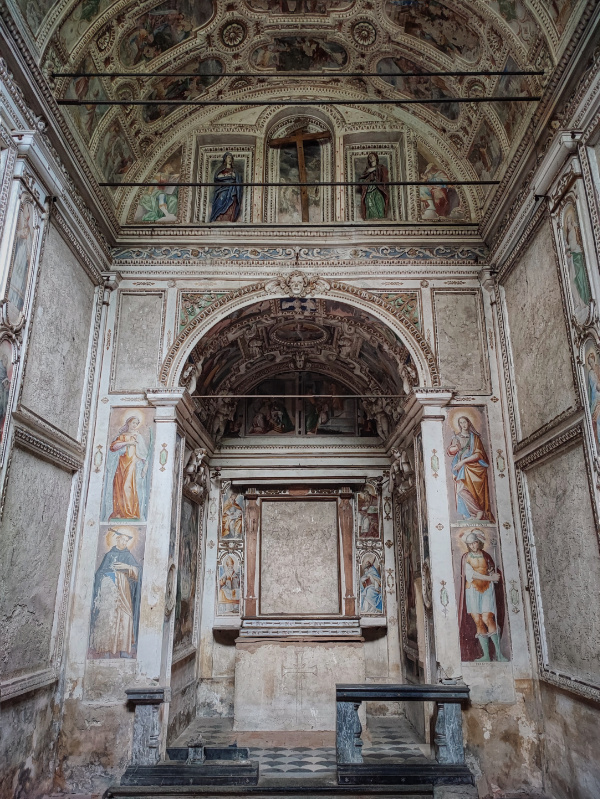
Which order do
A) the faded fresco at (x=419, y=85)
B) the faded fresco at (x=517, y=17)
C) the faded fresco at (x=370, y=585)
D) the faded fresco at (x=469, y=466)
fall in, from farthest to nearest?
the faded fresco at (x=370, y=585) → the faded fresco at (x=419, y=85) → the faded fresco at (x=469, y=466) → the faded fresco at (x=517, y=17)

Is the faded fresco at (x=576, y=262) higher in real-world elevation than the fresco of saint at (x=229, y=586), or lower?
higher

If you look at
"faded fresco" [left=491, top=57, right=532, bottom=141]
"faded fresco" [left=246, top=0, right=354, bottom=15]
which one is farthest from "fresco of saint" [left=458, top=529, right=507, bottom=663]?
"faded fresco" [left=246, top=0, right=354, bottom=15]

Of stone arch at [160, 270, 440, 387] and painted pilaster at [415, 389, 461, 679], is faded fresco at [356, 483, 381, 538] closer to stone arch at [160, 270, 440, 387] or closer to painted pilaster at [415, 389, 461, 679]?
painted pilaster at [415, 389, 461, 679]

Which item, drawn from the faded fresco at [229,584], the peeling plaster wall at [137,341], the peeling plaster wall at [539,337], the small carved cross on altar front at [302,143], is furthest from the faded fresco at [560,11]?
the faded fresco at [229,584]

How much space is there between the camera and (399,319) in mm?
10250

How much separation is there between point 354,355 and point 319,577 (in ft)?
14.9

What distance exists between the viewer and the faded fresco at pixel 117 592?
28.8ft

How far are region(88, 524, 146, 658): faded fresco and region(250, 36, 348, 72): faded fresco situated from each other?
798 centimetres

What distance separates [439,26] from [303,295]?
4.53 m

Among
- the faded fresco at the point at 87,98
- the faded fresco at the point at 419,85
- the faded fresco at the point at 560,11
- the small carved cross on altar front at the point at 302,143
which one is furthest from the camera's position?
the small carved cross on altar front at the point at 302,143

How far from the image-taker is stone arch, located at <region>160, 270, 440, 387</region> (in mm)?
9961

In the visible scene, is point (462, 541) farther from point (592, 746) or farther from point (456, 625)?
point (592, 746)

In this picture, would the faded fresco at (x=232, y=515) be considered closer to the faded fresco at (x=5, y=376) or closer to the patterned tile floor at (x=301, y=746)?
the patterned tile floor at (x=301, y=746)

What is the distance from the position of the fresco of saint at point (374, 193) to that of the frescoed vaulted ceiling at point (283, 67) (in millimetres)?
389
